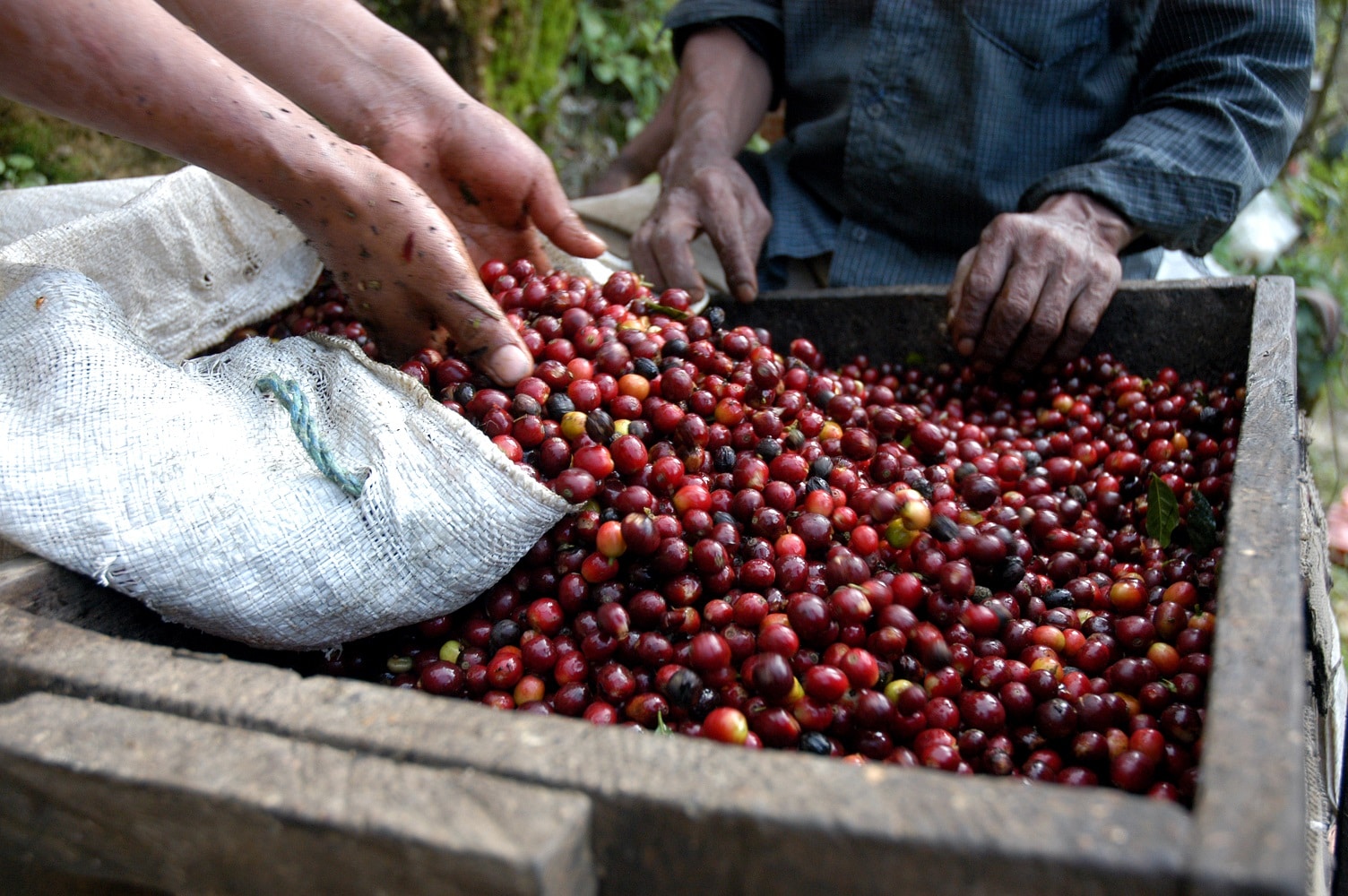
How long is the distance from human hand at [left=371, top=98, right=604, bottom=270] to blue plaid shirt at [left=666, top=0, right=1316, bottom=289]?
1.38m

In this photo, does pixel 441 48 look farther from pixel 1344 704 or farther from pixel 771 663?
pixel 1344 704

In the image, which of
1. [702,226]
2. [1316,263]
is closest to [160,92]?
[702,226]

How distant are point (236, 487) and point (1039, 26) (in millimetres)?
3027

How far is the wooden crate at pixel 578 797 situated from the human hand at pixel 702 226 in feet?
6.53

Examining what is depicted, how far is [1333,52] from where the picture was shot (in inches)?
209

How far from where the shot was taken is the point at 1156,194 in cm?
270

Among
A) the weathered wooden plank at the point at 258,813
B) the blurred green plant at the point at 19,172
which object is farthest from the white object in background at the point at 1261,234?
the blurred green plant at the point at 19,172

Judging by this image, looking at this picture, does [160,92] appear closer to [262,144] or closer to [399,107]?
[262,144]

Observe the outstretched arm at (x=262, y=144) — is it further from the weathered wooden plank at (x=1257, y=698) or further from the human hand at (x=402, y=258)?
the weathered wooden plank at (x=1257, y=698)

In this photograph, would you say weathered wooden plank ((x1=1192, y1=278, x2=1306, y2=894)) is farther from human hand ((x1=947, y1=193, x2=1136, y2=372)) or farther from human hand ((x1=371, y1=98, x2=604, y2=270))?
human hand ((x1=371, y1=98, x2=604, y2=270))

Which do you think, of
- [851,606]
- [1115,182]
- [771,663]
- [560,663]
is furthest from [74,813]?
[1115,182]

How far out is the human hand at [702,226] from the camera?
2.91 m

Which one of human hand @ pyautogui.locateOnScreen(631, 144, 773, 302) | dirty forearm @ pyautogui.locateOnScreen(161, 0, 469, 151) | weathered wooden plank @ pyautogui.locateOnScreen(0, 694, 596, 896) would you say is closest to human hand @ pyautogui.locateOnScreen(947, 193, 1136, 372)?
human hand @ pyautogui.locateOnScreen(631, 144, 773, 302)

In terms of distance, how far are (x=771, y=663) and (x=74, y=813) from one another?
919mm
